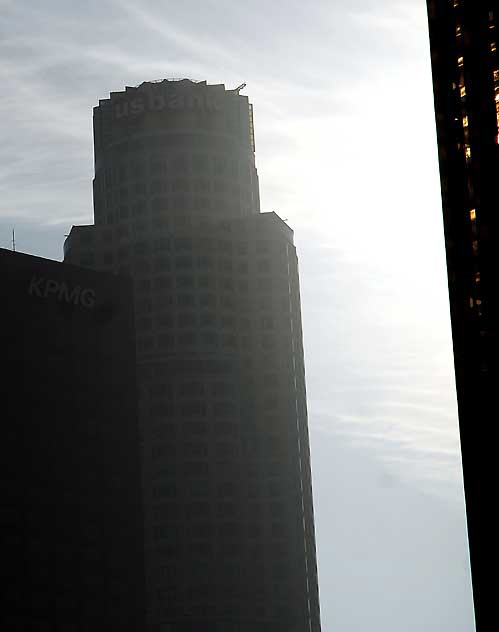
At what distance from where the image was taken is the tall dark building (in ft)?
441

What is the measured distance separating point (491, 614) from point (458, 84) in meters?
51.4

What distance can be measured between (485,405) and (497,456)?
4.94 m

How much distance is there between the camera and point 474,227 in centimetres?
14200

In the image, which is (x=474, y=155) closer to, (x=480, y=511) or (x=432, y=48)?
(x=432, y=48)

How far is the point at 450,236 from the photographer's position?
14362 cm

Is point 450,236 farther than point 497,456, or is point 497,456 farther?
point 450,236

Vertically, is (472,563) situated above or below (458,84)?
below

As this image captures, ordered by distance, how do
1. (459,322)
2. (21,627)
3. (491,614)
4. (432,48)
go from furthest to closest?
(21,627)
(432,48)
(459,322)
(491,614)

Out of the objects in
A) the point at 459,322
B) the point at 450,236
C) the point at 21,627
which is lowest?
the point at 21,627

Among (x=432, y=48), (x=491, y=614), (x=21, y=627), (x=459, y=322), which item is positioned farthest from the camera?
(x=21, y=627)

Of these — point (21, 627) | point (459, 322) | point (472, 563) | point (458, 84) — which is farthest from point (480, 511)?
point (21, 627)

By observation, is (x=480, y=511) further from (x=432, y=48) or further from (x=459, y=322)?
(x=432, y=48)

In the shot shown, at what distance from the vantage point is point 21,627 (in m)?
197

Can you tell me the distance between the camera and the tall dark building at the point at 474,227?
134 metres
